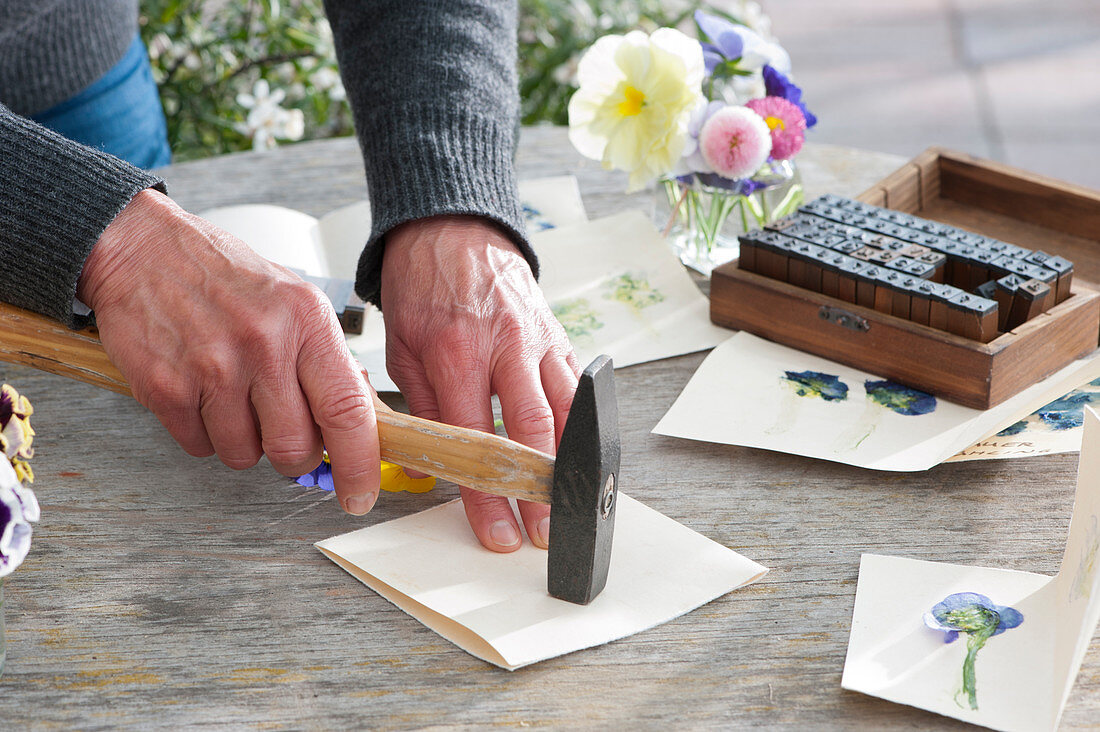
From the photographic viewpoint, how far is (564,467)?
2.45ft

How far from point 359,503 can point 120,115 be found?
103 cm

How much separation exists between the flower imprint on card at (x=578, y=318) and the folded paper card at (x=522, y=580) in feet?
1.04

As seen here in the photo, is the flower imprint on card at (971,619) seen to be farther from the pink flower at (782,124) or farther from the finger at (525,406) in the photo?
the pink flower at (782,124)

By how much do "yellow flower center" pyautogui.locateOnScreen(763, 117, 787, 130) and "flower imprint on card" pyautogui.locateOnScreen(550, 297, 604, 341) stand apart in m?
0.30

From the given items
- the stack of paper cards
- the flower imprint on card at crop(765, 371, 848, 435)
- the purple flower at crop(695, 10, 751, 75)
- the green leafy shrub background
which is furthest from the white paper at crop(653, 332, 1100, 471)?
the green leafy shrub background

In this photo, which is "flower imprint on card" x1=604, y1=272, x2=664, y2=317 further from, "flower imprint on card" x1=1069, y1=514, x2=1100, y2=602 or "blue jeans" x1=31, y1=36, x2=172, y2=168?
"blue jeans" x1=31, y1=36, x2=172, y2=168

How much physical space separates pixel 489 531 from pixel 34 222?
492mm

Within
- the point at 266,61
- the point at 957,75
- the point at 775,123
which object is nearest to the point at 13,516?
the point at 775,123

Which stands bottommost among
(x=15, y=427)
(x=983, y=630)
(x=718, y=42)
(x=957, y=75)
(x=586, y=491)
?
(x=957, y=75)

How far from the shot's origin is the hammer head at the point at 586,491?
28.4 inches

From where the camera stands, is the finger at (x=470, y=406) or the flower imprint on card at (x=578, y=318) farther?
the flower imprint on card at (x=578, y=318)

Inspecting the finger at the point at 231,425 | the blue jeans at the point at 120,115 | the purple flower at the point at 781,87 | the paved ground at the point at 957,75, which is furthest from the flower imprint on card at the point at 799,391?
the paved ground at the point at 957,75

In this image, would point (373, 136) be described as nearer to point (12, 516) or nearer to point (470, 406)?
point (470, 406)

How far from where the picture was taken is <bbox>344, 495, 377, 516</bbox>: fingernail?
0.84 meters
